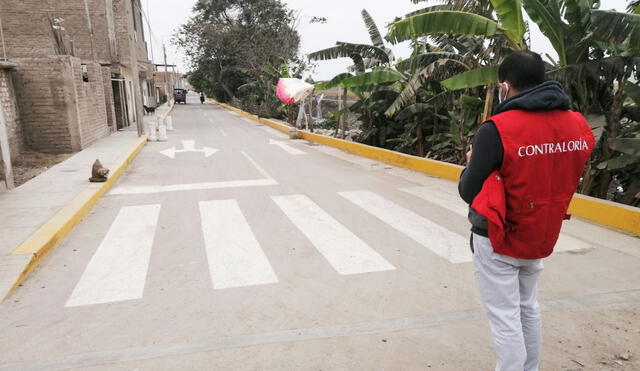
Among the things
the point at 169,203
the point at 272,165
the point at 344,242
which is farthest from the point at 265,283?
the point at 272,165

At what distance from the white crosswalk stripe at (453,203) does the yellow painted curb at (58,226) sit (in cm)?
562

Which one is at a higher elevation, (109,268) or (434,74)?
(434,74)

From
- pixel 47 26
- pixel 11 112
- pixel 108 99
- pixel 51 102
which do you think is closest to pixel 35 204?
pixel 11 112

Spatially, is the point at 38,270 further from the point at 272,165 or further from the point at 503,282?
the point at 272,165

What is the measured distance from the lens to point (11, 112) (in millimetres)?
11836

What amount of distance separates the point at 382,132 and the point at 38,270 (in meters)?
11.7

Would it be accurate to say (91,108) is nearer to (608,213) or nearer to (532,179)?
(608,213)

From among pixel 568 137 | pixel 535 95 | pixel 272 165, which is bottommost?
pixel 272 165

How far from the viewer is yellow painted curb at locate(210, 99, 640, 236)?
5867 mm

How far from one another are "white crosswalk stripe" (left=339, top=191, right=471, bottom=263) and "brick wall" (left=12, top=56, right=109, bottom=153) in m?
9.44

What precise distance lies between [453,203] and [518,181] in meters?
5.58

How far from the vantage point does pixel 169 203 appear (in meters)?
7.75

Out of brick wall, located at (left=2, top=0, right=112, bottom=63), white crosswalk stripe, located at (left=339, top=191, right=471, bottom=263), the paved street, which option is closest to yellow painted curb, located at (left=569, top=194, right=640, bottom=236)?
the paved street

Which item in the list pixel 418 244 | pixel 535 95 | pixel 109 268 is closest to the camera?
pixel 535 95
